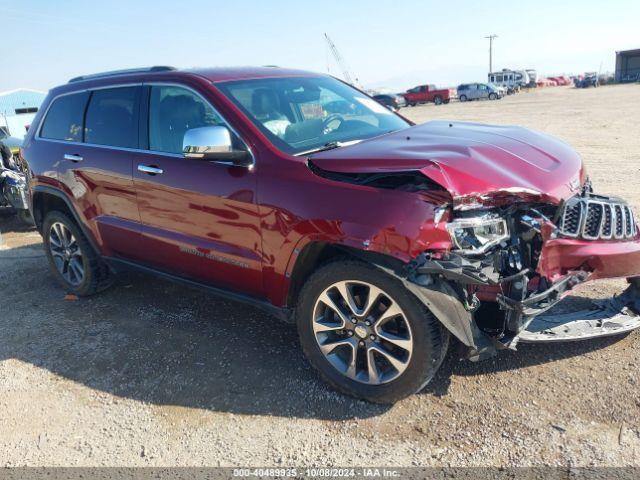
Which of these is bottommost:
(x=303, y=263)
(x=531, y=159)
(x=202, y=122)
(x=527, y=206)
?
(x=303, y=263)

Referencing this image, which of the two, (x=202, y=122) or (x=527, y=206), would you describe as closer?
(x=527, y=206)

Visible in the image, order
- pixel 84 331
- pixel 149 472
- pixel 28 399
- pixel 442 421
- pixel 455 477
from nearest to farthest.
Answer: pixel 455 477, pixel 149 472, pixel 442 421, pixel 28 399, pixel 84 331

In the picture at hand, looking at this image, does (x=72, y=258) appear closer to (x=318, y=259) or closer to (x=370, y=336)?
(x=318, y=259)

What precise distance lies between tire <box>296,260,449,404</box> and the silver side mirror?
0.88m

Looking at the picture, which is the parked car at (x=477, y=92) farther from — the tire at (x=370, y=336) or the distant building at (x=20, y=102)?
the tire at (x=370, y=336)

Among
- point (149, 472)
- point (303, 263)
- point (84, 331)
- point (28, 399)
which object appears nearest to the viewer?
point (149, 472)

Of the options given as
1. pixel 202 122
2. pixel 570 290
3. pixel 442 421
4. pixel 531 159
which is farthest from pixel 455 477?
pixel 202 122

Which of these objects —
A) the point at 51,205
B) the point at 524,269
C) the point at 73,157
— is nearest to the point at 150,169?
the point at 73,157

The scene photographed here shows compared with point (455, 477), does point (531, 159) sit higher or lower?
higher

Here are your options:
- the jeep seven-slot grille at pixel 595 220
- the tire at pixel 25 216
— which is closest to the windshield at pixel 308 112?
the jeep seven-slot grille at pixel 595 220

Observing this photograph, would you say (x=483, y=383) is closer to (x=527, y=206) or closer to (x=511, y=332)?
(x=511, y=332)

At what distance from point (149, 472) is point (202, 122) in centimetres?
224

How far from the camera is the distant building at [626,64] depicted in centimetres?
6469

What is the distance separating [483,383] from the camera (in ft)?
10.6
